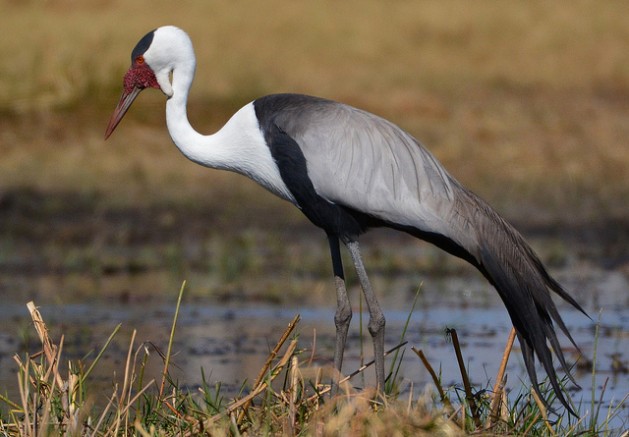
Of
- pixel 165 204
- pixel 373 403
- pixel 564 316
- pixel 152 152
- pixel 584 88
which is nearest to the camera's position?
pixel 373 403

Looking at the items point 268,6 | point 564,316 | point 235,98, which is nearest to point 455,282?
point 564,316

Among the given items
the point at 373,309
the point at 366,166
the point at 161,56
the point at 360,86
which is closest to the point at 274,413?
the point at 373,309

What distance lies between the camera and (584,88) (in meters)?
14.0

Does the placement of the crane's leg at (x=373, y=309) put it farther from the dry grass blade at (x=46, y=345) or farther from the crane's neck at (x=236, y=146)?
the dry grass blade at (x=46, y=345)

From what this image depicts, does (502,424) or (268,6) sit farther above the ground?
(268,6)

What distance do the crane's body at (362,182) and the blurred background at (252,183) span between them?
1.34m

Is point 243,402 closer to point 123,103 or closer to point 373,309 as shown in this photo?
point 373,309

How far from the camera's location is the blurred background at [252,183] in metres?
8.05

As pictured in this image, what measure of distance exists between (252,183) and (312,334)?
3629 millimetres

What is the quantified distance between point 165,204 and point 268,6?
820 centimetres

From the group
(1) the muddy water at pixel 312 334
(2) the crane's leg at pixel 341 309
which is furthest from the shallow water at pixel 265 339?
(2) the crane's leg at pixel 341 309

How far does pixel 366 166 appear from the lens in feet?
16.6

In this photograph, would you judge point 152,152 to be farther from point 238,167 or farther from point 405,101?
point 238,167

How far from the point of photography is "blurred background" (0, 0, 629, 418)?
317 inches
